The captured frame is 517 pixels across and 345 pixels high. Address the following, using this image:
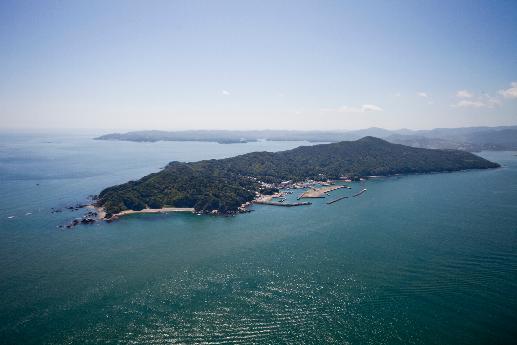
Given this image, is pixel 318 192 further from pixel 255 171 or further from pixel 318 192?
pixel 255 171

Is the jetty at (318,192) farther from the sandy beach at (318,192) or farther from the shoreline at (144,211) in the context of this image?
the shoreline at (144,211)

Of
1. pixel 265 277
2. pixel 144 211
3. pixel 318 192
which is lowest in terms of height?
pixel 265 277

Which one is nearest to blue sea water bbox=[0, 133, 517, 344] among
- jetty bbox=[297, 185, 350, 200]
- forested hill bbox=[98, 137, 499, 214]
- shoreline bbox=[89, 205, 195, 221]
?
shoreline bbox=[89, 205, 195, 221]

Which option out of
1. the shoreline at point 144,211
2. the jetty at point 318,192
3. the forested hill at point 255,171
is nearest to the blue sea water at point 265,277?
the shoreline at point 144,211

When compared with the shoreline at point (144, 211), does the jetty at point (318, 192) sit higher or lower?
higher

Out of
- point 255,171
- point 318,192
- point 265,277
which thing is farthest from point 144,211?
point 255,171

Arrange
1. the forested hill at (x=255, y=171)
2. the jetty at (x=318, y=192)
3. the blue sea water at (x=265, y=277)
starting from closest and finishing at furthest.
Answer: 1. the blue sea water at (x=265, y=277)
2. the forested hill at (x=255, y=171)
3. the jetty at (x=318, y=192)
